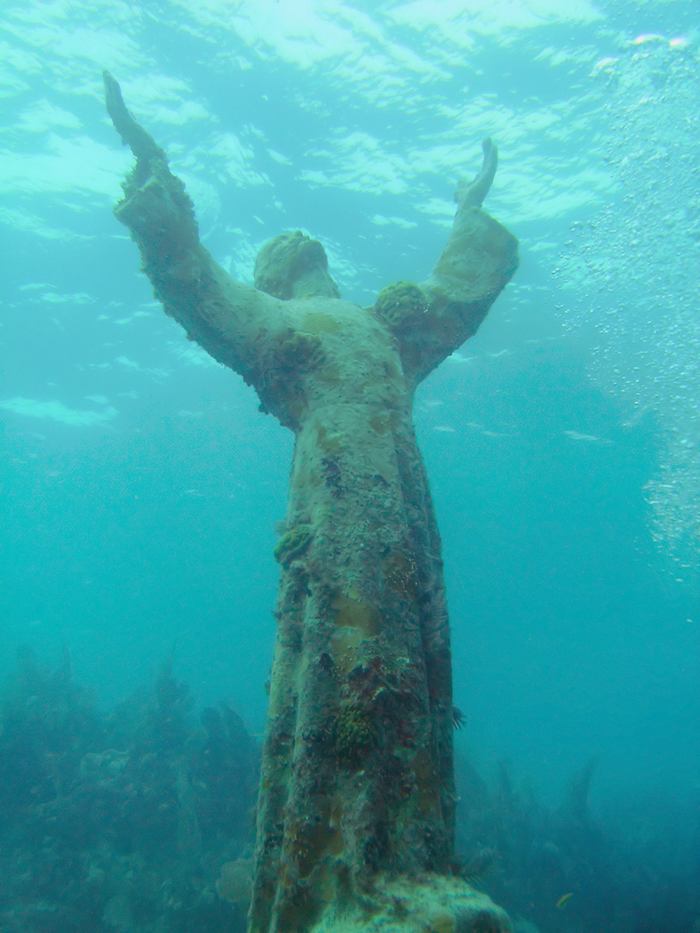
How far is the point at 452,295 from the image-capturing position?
184 inches

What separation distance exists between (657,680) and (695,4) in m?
121

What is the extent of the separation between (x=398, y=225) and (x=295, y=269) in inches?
489

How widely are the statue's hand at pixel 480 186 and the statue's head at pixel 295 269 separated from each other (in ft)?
5.21

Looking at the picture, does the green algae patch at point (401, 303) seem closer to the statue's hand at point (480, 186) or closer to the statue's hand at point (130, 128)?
the statue's hand at point (480, 186)

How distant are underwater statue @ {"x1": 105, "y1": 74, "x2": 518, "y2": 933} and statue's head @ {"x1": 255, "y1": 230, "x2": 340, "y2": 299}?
0.98 feet

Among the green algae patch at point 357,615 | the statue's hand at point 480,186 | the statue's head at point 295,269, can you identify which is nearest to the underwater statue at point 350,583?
the green algae patch at point 357,615

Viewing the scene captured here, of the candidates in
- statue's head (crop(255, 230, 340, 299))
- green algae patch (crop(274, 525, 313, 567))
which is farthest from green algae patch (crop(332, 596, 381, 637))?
statue's head (crop(255, 230, 340, 299))

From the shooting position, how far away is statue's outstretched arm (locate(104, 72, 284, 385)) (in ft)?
12.0

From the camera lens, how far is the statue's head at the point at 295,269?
517 cm

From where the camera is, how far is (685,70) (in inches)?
453

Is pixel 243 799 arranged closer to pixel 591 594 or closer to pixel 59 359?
pixel 59 359

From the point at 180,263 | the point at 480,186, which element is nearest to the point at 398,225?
the point at 480,186

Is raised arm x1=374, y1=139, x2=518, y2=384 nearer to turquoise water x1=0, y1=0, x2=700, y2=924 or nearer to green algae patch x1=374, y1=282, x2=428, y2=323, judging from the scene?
green algae patch x1=374, y1=282, x2=428, y2=323

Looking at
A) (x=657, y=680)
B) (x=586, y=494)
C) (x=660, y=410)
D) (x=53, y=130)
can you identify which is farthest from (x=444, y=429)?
(x=657, y=680)
